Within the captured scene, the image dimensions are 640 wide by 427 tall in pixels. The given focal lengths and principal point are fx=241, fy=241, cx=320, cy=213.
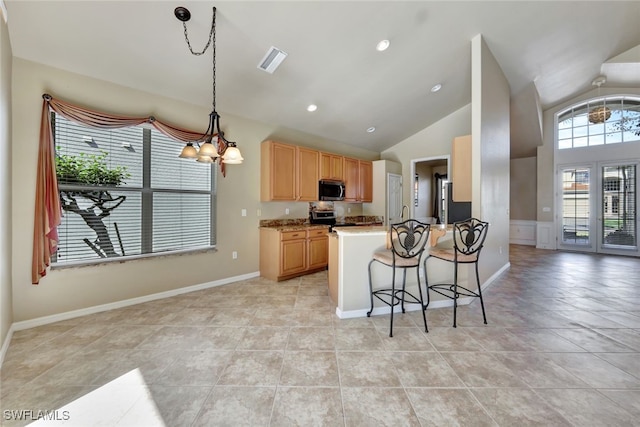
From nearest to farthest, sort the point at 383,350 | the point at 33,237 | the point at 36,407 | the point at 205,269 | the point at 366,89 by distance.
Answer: the point at 36,407, the point at 383,350, the point at 33,237, the point at 205,269, the point at 366,89

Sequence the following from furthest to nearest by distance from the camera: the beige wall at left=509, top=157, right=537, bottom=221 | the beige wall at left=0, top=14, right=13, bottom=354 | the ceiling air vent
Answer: the beige wall at left=509, top=157, right=537, bottom=221 → the ceiling air vent → the beige wall at left=0, top=14, right=13, bottom=354

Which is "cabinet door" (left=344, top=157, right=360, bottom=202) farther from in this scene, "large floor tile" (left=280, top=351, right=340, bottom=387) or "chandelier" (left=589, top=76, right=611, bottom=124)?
"chandelier" (left=589, top=76, right=611, bottom=124)

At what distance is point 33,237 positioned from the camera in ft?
8.00

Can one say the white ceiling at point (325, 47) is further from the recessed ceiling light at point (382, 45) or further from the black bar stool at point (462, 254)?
the black bar stool at point (462, 254)

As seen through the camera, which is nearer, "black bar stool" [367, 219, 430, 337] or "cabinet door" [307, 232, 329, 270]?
"black bar stool" [367, 219, 430, 337]

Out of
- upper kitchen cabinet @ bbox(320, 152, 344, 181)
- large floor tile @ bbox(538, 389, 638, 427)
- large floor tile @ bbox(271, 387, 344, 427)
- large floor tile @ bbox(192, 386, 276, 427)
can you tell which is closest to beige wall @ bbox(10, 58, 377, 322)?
upper kitchen cabinet @ bbox(320, 152, 344, 181)

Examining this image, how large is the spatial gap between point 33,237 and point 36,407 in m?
1.77

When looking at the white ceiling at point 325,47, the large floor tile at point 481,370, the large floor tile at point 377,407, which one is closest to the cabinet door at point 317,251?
the white ceiling at point 325,47

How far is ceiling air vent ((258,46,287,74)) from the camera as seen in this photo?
2885 millimetres

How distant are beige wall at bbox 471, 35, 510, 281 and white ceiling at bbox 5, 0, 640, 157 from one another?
339 millimetres

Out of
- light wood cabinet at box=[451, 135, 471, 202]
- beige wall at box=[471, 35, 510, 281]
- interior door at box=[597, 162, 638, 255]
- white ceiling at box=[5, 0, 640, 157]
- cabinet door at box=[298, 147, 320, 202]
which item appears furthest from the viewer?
interior door at box=[597, 162, 638, 255]

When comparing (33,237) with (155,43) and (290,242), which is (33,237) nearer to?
(155,43)

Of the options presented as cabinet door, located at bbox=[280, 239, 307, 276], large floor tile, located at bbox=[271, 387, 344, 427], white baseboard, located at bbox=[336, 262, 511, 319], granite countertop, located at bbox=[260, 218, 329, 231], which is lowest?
large floor tile, located at bbox=[271, 387, 344, 427]

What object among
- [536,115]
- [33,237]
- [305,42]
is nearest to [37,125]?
[33,237]
